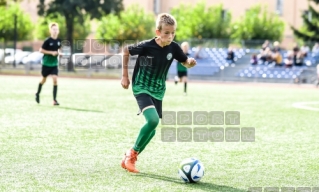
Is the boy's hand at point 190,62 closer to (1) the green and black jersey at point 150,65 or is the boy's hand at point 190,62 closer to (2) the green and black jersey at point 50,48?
(1) the green and black jersey at point 150,65

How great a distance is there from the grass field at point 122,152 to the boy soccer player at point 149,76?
1.32 ft

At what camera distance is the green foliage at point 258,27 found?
53.4 metres

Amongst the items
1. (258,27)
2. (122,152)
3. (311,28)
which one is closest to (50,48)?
(122,152)

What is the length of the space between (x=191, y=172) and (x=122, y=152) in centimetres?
259

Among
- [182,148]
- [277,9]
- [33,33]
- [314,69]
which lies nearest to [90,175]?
[182,148]

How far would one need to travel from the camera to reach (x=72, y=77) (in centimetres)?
4072

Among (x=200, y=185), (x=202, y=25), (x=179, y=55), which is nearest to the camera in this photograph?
(x=200, y=185)

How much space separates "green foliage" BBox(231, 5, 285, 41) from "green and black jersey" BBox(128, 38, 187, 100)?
4579cm

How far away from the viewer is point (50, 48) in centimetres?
1775

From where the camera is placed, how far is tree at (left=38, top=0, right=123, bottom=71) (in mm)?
47344

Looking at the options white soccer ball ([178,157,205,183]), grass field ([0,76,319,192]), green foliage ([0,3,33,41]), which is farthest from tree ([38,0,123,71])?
white soccer ball ([178,157,205,183])

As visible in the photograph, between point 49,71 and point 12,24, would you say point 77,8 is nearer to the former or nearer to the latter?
point 12,24

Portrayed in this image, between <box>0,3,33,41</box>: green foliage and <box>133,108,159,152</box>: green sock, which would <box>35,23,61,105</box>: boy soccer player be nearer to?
<box>133,108,159,152</box>: green sock

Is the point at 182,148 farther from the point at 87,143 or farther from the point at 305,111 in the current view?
the point at 305,111
